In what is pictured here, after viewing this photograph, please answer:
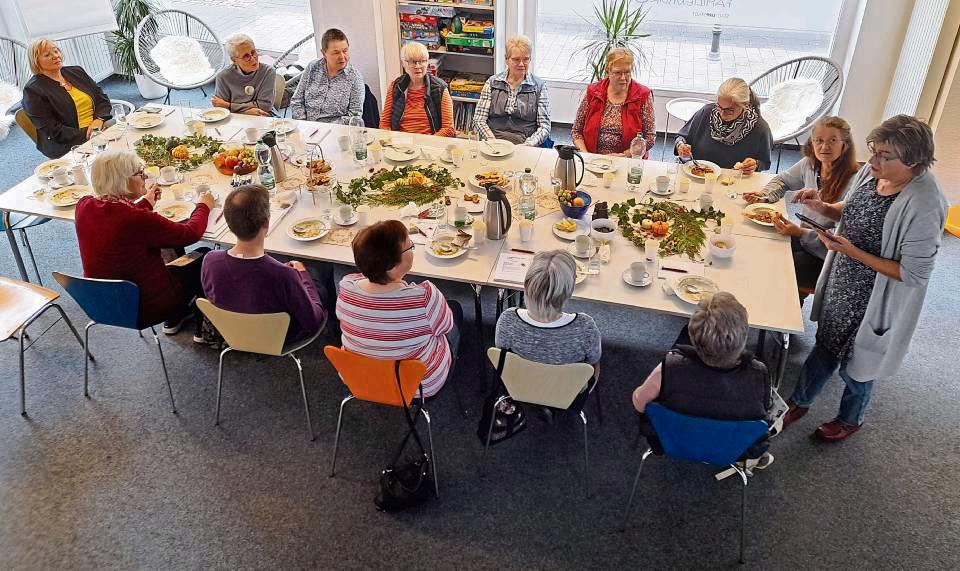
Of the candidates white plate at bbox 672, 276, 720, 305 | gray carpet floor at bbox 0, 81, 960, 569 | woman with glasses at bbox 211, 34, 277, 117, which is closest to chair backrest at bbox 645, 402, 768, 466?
Answer: gray carpet floor at bbox 0, 81, 960, 569

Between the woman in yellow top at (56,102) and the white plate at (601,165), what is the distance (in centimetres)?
331

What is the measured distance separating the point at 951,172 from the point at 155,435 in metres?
5.35

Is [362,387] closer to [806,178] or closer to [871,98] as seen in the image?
[806,178]

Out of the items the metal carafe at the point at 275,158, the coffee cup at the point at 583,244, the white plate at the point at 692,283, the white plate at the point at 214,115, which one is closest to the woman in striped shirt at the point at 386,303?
the coffee cup at the point at 583,244

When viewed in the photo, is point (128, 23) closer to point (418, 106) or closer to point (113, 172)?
point (418, 106)

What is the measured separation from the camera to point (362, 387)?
9.08 feet

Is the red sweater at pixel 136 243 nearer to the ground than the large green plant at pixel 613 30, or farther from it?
nearer to the ground

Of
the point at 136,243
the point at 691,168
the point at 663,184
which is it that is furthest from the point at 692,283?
the point at 136,243

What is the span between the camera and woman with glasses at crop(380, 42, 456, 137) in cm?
486

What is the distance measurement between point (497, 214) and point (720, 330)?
4.39 ft

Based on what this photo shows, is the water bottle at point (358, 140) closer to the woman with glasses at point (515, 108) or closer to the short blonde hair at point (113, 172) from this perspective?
the woman with glasses at point (515, 108)

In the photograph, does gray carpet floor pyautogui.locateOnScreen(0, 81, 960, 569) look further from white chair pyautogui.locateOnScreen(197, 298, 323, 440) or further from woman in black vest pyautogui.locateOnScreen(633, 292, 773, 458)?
woman in black vest pyautogui.locateOnScreen(633, 292, 773, 458)

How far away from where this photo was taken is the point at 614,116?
4.52 metres

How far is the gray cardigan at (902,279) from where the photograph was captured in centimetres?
266
